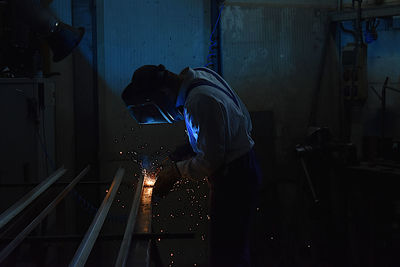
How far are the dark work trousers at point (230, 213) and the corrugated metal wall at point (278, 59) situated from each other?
2510mm

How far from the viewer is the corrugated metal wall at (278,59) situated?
5.04m

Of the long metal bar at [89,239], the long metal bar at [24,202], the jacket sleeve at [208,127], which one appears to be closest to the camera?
the long metal bar at [89,239]

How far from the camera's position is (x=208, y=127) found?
7.97ft

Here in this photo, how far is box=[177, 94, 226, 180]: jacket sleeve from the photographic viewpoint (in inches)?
95.5

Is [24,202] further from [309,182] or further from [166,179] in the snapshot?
[309,182]

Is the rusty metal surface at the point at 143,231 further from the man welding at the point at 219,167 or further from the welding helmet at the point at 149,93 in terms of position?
the welding helmet at the point at 149,93

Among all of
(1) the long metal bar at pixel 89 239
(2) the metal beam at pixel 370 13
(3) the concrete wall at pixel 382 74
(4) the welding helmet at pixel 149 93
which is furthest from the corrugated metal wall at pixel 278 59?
(1) the long metal bar at pixel 89 239

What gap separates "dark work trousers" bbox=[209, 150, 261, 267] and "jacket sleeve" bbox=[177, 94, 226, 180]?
0.17m

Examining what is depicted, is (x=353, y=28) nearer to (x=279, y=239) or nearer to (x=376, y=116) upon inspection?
(x=376, y=116)

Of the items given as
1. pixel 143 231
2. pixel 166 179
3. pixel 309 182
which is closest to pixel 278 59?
pixel 309 182

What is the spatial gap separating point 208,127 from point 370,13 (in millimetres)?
3497

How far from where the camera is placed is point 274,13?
5125 millimetres

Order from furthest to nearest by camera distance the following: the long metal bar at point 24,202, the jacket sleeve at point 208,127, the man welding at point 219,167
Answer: the man welding at point 219,167
the jacket sleeve at point 208,127
the long metal bar at point 24,202

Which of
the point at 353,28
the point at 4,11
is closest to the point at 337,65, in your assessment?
the point at 353,28
